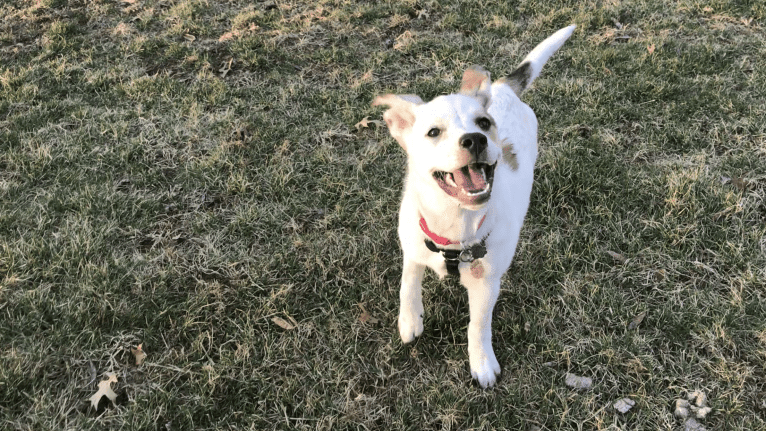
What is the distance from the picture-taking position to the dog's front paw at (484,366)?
2.42 metres

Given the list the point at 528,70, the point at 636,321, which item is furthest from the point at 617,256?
the point at 528,70

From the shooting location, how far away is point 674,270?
287 centimetres

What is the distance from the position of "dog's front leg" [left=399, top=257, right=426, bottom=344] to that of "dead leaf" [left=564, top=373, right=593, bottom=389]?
0.81 meters

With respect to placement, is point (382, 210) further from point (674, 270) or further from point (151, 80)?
point (151, 80)

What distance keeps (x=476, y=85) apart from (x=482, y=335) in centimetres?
127

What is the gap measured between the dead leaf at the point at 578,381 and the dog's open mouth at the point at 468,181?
1231mm

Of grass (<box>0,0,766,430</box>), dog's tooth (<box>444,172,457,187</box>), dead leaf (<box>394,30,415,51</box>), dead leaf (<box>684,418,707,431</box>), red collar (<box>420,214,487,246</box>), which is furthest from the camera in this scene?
dead leaf (<box>394,30,415,51</box>)

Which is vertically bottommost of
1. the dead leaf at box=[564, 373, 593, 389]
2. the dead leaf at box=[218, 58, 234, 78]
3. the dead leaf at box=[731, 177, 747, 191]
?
the dead leaf at box=[564, 373, 593, 389]

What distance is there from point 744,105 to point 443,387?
140 inches

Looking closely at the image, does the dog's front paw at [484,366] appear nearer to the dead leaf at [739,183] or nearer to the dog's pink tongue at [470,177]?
the dog's pink tongue at [470,177]

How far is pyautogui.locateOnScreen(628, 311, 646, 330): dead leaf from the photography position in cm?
264

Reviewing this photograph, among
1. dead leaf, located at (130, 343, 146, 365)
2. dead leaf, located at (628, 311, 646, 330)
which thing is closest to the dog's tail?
dead leaf, located at (628, 311, 646, 330)

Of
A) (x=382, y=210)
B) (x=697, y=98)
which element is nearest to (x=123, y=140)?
(x=382, y=210)

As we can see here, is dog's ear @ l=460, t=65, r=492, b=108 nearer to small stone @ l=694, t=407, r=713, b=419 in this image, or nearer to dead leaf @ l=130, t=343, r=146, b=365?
small stone @ l=694, t=407, r=713, b=419
